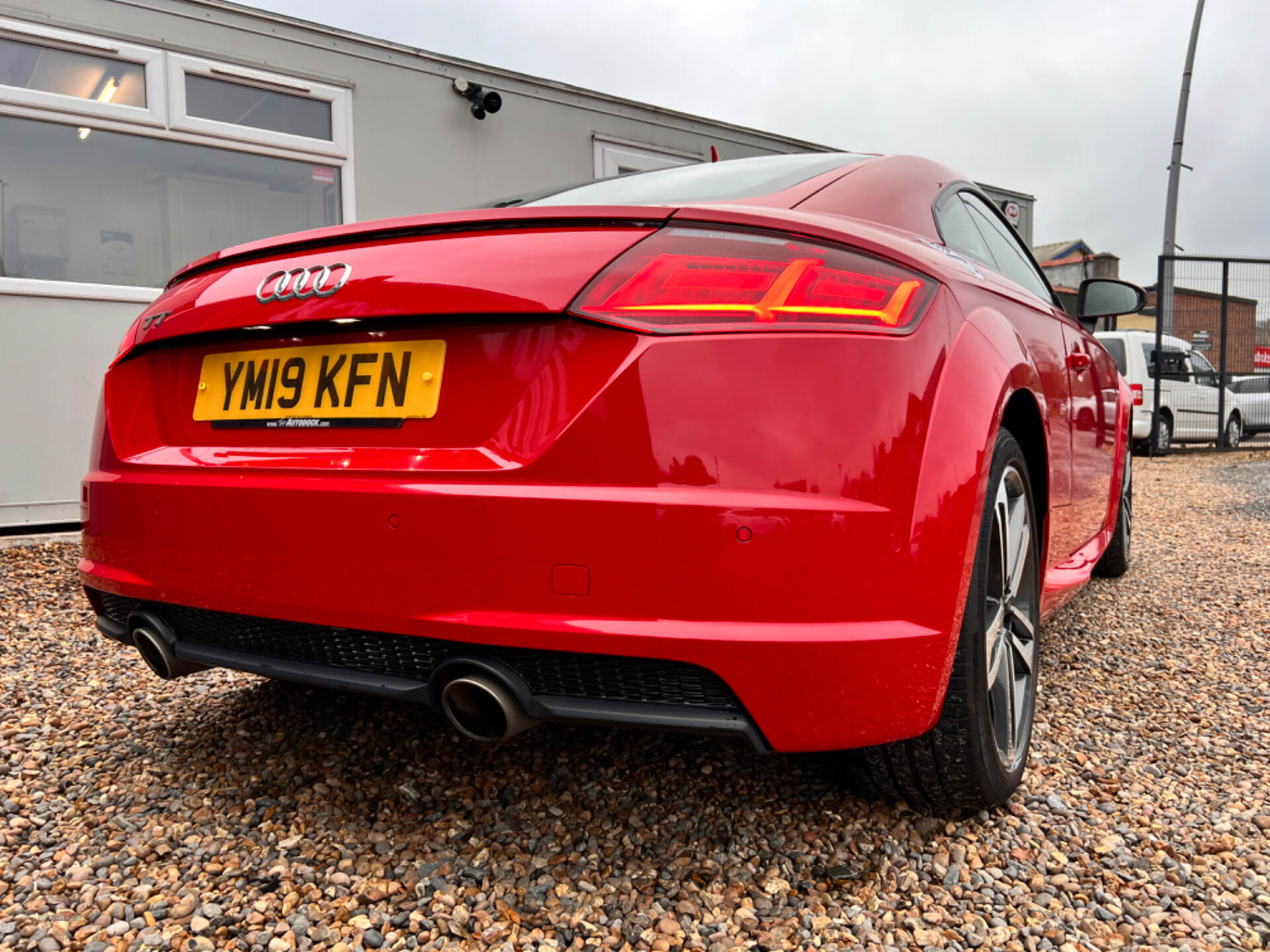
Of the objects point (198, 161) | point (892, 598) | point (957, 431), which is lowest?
point (892, 598)

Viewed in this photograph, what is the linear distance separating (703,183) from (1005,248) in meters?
1.10

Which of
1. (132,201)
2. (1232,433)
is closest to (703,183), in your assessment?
(132,201)

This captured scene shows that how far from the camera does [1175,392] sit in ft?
41.4

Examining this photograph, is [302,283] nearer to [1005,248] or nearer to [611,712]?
[611,712]

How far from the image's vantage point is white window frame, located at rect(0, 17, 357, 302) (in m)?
4.75

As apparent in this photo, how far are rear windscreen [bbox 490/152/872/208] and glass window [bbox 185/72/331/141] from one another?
354 centimetres

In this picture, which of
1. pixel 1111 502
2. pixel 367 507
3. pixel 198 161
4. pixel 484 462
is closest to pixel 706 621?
pixel 484 462

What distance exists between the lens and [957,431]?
59.3 inches

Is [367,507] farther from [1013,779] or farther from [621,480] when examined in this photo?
[1013,779]

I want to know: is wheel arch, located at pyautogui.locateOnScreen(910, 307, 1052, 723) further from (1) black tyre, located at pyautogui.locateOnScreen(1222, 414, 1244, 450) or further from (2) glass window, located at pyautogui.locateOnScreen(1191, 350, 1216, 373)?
(1) black tyre, located at pyautogui.locateOnScreen(1222, 414, 1244, 450)

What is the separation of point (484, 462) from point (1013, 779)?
1.21 metres

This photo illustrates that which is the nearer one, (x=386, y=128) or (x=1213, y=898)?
(x=1213, y=898)

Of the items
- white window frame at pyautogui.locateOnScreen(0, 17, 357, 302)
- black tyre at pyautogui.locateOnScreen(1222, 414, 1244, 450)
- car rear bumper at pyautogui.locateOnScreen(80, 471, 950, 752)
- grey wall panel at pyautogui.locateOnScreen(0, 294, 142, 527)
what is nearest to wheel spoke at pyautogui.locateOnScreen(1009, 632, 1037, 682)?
car rear bumper at pyautogui.locateOnScreen(80, 471, 950, 752)

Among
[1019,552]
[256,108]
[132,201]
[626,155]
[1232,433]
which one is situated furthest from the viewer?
[1232,433]
